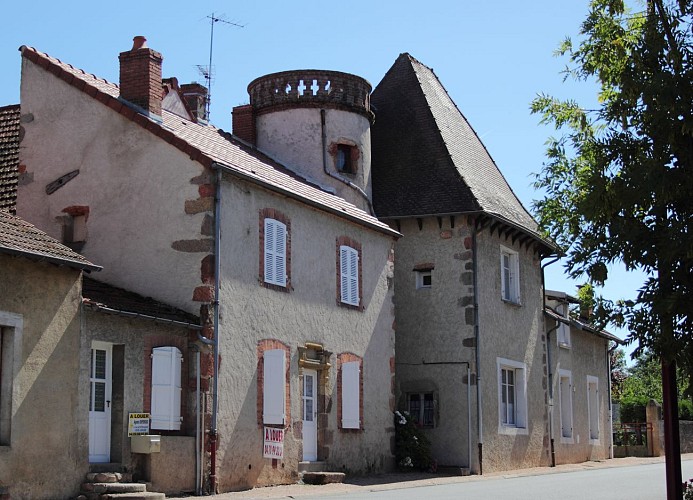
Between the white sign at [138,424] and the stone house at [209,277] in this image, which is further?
the stone house at [209,277]

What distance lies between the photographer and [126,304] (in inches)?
679

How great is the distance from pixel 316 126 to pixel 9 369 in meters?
12.5

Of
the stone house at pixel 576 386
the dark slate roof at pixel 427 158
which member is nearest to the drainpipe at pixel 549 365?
the stone house at pixel 576 386

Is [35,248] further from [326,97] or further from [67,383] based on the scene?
[326,97]

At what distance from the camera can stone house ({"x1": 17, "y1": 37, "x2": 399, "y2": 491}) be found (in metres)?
17.8

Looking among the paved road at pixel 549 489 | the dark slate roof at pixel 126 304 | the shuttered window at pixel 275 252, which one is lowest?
the paved road at pixel 549 489

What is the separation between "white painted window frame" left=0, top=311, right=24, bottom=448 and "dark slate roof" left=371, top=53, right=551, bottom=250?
13.1m

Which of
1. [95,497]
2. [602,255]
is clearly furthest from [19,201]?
[602,255]

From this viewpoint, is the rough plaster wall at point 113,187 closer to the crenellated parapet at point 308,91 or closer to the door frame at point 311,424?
the door frame at point 311,424

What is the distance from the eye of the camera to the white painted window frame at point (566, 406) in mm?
31531

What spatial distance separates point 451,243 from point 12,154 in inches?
416

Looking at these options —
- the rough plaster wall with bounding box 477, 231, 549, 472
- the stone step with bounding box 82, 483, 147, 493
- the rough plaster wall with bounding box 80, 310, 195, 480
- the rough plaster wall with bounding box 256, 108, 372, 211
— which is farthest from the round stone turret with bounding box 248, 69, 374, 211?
the stone step with bounding box 82, 483, 147, 493

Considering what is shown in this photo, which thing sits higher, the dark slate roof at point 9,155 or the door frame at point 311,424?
the dark slate roof at point 9,155

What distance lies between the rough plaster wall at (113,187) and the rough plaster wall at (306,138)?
669cm
